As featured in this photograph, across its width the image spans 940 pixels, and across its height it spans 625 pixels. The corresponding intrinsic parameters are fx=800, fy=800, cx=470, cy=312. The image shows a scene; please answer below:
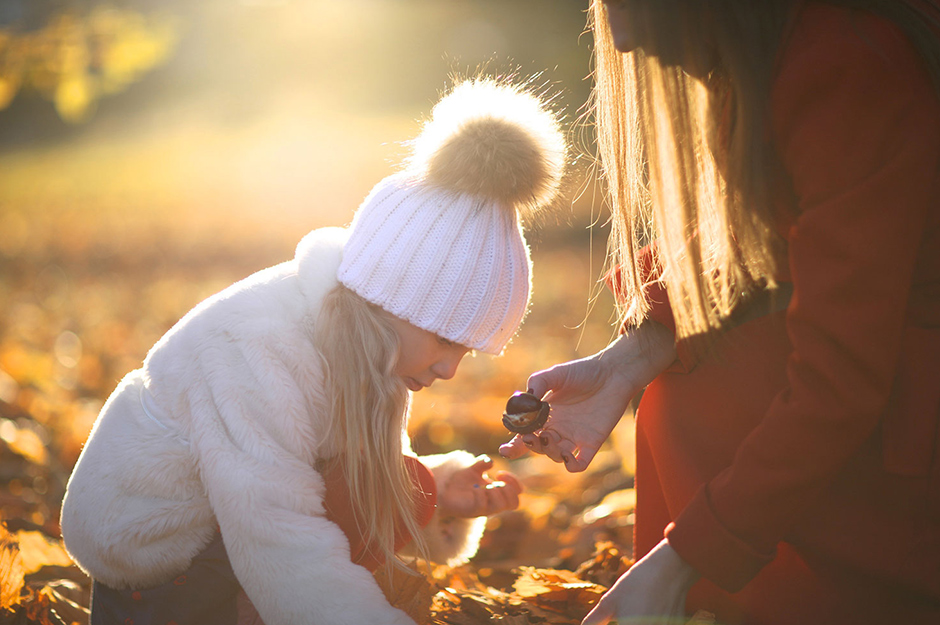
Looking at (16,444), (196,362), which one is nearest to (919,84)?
(196,362)

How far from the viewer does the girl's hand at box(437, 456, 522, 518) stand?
88.4 inches

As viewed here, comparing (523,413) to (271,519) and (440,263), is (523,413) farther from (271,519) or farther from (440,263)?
(271,519)

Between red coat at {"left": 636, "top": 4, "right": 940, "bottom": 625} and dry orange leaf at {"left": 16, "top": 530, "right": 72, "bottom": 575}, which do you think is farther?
dry orange leaf at {"left": 16, "top": 530, "right": 72, "bottom": 575}

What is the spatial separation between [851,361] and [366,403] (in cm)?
105

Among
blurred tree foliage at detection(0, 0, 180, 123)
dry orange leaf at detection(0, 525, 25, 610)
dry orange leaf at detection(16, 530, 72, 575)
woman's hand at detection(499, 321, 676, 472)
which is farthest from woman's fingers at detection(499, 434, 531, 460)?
blurred tree foliage at detection(0, 0, 180, 123)

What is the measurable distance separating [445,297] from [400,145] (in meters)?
0.49

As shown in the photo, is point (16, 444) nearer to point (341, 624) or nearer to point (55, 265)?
point (341, 624)

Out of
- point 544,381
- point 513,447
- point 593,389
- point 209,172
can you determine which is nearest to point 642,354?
point 593,389

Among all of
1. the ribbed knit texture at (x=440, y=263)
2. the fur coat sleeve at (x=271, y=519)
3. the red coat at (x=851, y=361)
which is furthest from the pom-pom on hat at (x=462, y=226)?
the red coat at (x=851, y=361)

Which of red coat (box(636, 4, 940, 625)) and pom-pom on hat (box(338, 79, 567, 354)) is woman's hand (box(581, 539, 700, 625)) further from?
pom-pom on hat (box(338, 79, 567, 354))

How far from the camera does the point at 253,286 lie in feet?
6.40

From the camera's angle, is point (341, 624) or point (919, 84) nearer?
point (919, 84)

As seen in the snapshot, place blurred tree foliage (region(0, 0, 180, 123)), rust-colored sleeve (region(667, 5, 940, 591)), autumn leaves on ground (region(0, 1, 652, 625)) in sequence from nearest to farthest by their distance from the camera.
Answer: rust-colored sleeve (region(667, 5, 940, 591)) < autumn leaves on ground (region(0, 1, 652, 625)) < blurred tree foliage (region(0, 0, 180, 123))

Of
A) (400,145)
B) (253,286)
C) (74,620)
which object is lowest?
(74,620)
